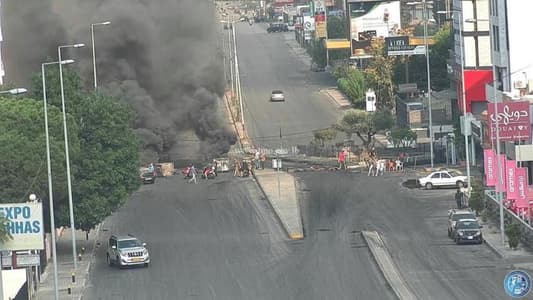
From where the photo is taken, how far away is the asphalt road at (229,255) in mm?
49750

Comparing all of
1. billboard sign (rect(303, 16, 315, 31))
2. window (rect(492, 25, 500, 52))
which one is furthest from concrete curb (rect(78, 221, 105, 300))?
billboard sign (rect(303, 16, 315, 31))

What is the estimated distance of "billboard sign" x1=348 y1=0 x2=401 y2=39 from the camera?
12975cm

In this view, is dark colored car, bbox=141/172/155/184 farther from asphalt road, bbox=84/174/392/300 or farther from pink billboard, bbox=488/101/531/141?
pink billboard, bbox=488/101/531/141

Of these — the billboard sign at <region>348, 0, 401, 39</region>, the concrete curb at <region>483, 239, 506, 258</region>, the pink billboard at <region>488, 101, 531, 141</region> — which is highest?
the billboard sign at <region>348, 0, 401, 39</region>

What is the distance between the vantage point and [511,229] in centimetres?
5562

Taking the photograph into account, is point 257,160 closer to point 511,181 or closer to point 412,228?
point 412,228

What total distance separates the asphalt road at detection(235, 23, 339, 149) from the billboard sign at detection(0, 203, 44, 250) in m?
59.5

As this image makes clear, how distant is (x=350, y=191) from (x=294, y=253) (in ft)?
63.6

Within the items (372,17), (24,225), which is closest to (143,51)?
(372,17)

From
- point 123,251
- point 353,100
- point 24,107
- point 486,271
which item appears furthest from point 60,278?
point 353,100

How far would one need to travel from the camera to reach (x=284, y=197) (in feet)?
245

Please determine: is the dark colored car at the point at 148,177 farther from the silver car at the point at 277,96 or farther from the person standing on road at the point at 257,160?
the silver car at the point at 277,96

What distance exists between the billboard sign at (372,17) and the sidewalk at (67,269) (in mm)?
65164

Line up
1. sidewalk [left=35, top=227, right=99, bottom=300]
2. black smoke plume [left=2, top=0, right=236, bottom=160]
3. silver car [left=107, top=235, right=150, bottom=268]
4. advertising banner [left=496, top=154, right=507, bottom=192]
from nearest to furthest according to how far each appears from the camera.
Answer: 1. sidewalk [left=35, top=227, right=99, bottom=300]
2. silver car [left=107, top=235, right=150, bottom=268]
3. advertising banner [left=496, top=154, right=507, bottom=192]
4. black smoke plume [left=2, top=0, right=236, bottom=160]
